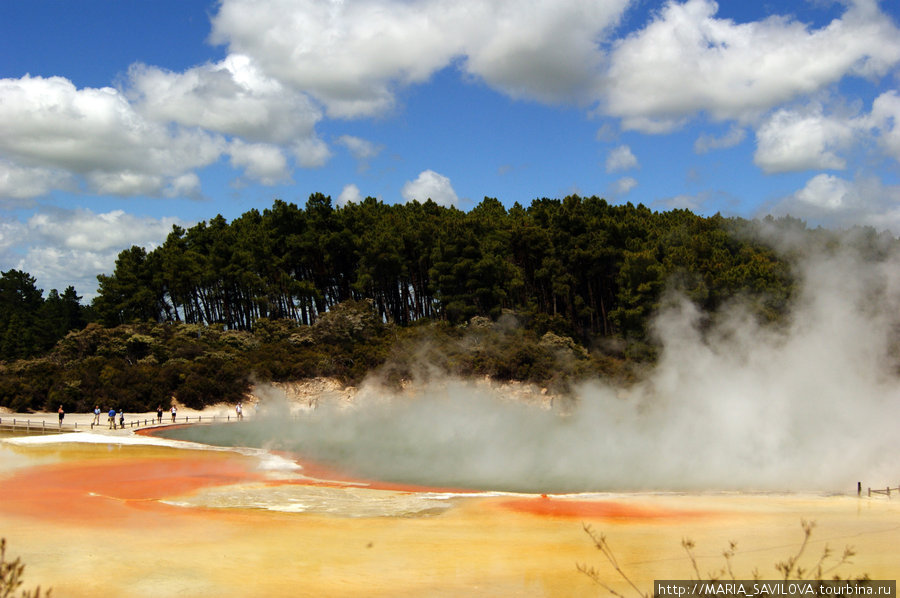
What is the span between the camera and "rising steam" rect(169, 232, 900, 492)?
20359 millimetres

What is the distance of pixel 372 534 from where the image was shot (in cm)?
1630

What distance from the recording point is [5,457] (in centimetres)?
2680

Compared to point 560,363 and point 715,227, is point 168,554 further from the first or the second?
point 715,227

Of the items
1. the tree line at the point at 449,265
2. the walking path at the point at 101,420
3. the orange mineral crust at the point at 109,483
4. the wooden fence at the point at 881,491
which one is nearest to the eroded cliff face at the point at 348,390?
the walking path at the point at 101,420

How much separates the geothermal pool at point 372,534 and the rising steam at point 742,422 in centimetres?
184

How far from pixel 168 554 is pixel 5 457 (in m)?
16.7

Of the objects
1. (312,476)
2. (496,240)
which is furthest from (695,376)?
(496,240)

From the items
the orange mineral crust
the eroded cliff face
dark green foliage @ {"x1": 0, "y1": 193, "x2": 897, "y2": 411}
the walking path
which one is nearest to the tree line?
dark green foliage @ {"x1": 0, "y1": 193, "x2": 897, "y2": 411}

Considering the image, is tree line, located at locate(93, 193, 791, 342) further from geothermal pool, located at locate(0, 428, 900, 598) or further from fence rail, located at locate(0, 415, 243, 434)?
geothermal pool, located at locate(0, 428, 900, 598)

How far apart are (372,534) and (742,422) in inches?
503

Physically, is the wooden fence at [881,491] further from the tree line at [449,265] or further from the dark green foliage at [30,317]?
the dark green foliage at [30,317]

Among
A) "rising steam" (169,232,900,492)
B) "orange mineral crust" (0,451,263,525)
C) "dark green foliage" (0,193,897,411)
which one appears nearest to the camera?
"orange mineral crust" (0,451,263,525)

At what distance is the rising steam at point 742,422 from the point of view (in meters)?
20.4

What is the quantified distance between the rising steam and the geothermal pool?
184 centimetres
